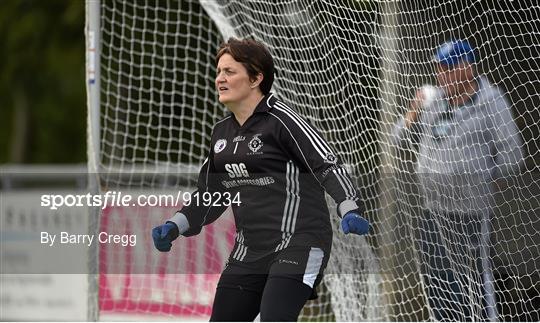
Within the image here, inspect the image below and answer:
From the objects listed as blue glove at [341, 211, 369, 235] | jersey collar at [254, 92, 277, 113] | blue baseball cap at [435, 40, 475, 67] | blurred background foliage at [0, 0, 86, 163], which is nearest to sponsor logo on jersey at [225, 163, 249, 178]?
jersey collar at [254, 92, 277, 113]

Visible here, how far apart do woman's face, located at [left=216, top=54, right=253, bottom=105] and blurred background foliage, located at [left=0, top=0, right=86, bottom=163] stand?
458 inches

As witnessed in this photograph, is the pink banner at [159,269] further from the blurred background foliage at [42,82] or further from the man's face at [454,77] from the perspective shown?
the blurred background foliage at [42,82]

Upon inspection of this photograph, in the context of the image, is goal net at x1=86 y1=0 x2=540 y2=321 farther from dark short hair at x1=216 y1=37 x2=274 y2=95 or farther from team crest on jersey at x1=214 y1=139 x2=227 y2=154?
team crest on jersey at x1=214 y1=139 x2=227 y2=154

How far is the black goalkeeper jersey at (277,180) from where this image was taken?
5613 mm

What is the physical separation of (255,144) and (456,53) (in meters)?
1.72

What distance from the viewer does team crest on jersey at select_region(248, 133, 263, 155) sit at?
568 centimetres

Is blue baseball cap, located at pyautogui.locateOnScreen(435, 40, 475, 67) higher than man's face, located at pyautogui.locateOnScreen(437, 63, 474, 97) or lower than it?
higher

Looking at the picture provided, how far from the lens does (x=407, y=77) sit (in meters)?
7.30

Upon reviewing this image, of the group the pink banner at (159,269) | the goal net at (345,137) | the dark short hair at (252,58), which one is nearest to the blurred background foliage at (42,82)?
the goal net at (345,137)

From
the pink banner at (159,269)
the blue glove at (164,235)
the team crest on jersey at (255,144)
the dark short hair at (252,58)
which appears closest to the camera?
the team crest on jersey at (255,144)

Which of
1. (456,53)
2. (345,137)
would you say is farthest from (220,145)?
(345,137)

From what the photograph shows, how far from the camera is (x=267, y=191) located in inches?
224

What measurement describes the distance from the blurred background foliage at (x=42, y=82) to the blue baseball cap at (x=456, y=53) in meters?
10.8

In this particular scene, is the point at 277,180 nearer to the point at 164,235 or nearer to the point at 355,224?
the point at 355,224
